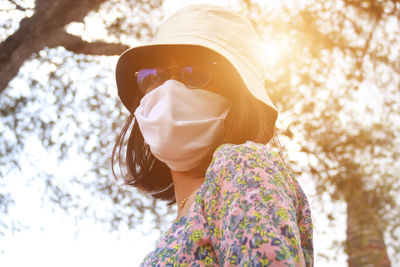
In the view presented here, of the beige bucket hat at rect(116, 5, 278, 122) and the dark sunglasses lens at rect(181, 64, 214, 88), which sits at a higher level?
the beige bucket hat at rect(116, 5, 278, 122)

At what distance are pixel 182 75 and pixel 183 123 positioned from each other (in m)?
0.31

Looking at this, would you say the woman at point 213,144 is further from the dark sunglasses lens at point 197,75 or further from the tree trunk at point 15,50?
the tree trunk at point 15,50

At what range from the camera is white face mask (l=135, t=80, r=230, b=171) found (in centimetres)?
208

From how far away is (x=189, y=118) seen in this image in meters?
2.16

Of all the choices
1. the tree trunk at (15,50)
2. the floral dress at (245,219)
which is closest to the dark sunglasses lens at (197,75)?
the floral dress at (245,219)

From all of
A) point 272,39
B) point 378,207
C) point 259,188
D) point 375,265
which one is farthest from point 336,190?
point 259,188

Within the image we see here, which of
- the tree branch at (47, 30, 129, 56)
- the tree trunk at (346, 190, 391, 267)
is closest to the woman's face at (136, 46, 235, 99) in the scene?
the tree branch at (47, 30, 129, 56)

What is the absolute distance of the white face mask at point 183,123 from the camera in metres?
2.08

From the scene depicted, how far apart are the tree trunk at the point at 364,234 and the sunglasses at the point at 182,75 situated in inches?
230

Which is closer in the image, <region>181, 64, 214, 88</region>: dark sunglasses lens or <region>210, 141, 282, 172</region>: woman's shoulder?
<region>210, 141, 282, 172</region>: woman's shoulder

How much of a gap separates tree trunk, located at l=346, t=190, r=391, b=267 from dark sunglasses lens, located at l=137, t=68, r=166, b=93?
585 cm

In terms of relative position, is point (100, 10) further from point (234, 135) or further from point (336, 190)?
point (234, 135)

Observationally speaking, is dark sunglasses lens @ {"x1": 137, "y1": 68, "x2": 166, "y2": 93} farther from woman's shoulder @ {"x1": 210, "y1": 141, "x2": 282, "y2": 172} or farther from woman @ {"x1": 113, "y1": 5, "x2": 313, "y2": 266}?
woman's shoulder @ {"x1": 210, "y1": 141, "x2": 282, "y2": 172}

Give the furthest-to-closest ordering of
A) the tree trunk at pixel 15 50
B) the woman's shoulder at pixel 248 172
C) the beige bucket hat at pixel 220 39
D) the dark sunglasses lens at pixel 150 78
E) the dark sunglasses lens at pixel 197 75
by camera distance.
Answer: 1. the tree trunk at pixel 15 50
2. the dark sunglasses lens at pixel 150 78
3. the dark sunglasses lens at pixel 197 75
4. the beige bucket hat at pixel 220 39
5. the woman's shoulder at pixel 248 172
